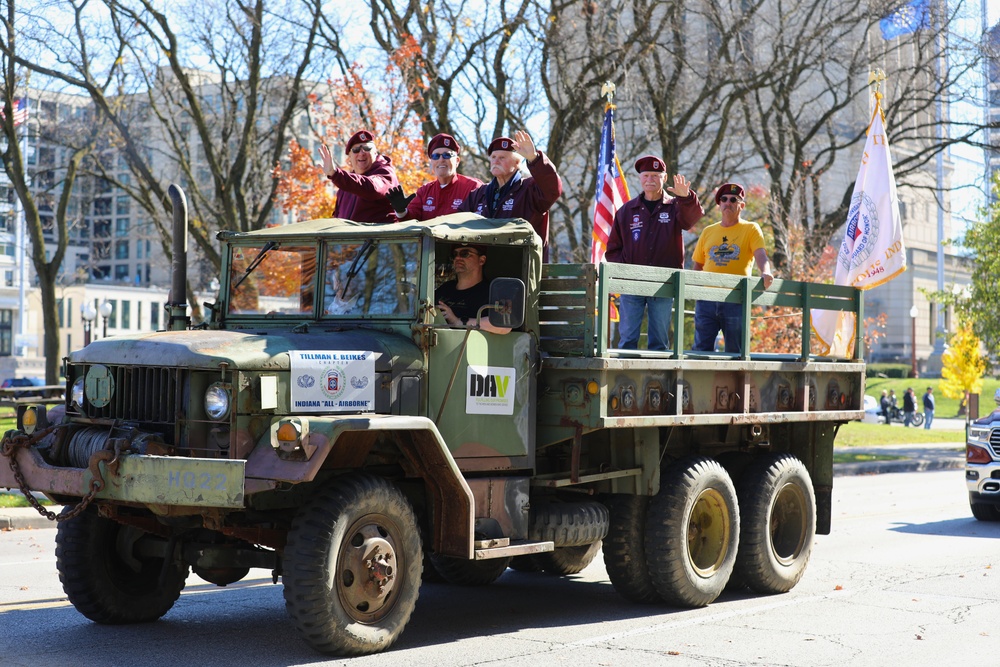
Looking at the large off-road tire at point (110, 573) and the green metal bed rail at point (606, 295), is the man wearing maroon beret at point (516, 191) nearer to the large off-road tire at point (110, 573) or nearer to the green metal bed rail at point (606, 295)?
the green metal bed rail at point (606, 295)

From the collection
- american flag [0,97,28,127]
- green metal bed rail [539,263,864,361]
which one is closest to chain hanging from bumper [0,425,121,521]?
green metal bed rail [539,263,864,361]

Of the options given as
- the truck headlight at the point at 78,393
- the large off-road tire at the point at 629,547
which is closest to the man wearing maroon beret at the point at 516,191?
the large off-road tire at the point at 629,547

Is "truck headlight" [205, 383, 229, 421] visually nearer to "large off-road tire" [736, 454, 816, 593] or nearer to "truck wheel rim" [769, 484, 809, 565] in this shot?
"large off-road tire" [736, 454, 816, 593]

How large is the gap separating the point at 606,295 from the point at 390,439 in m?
1.80

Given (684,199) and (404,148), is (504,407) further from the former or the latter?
(404,148)

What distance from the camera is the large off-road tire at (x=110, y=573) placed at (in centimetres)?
769

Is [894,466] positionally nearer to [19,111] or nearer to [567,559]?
[567,559]

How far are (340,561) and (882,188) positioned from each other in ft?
24.9

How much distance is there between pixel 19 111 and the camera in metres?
28.9

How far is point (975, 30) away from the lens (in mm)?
29391

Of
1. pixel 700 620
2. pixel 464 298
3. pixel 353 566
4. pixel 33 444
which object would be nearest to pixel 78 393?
pixel 33 444

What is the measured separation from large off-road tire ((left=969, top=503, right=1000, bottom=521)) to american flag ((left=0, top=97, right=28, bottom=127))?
20875 mm

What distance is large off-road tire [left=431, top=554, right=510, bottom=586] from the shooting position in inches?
381

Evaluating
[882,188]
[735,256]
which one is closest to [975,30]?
[882,188]
